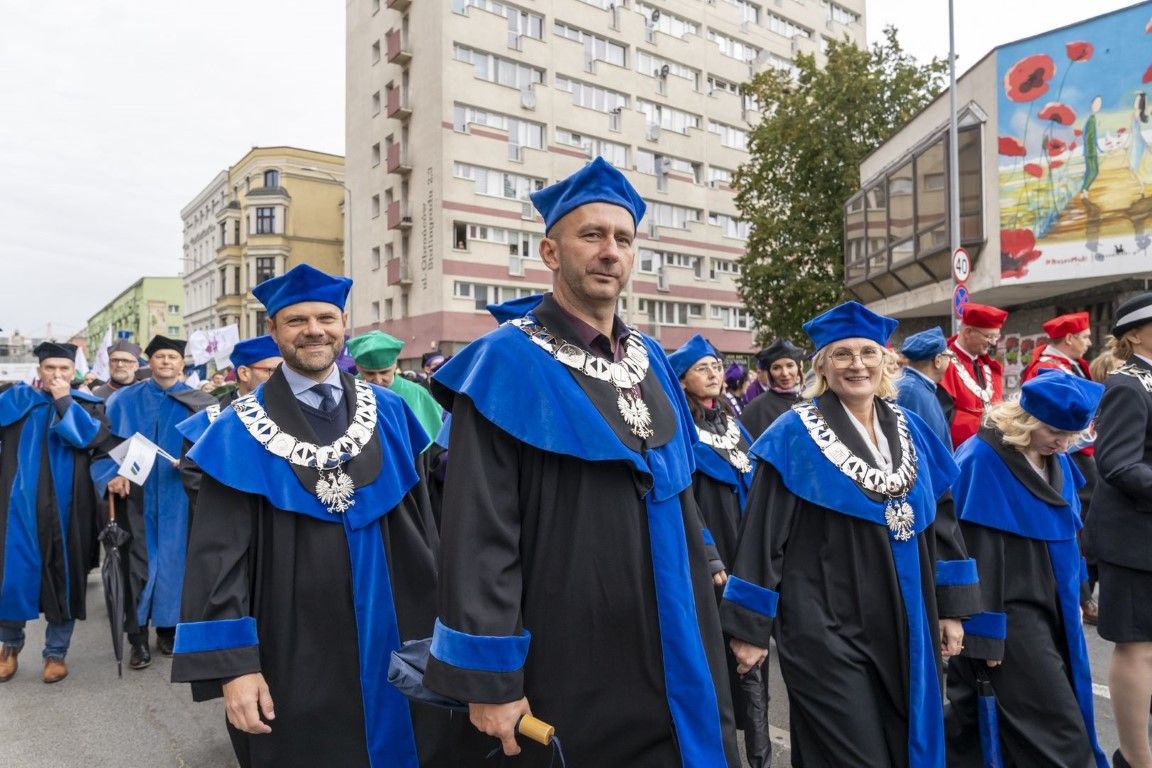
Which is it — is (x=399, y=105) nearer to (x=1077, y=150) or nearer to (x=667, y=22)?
(x=667, y=22)

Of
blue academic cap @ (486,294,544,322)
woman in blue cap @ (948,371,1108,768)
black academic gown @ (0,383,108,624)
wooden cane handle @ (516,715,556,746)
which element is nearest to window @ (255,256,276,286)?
black academic gown @ (0,383,108,624)

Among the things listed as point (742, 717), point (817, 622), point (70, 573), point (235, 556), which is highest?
point (235, 556)

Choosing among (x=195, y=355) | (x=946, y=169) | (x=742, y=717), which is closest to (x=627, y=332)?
(x=742, y=717)

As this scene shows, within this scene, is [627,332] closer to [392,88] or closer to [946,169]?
[946,169]

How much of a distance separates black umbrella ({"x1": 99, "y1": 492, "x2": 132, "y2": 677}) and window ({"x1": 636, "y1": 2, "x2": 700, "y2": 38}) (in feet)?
138

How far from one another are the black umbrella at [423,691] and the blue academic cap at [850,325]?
2.01 meters

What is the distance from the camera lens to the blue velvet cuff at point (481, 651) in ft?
7.47

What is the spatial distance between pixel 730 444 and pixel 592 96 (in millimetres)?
38036

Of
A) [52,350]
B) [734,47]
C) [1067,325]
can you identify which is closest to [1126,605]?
[1067,325]

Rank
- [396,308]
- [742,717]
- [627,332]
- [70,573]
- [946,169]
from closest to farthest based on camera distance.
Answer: [627,332], [742,717], [70,573], [946,169], [396,308]

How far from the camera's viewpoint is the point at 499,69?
37.3 meters

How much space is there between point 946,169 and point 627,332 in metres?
19.2

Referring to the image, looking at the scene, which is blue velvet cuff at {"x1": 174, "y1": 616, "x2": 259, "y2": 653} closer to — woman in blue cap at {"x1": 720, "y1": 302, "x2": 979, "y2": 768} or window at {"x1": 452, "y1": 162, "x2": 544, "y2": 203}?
woman in blue cap at {"x1": 720, "y1": 302, "x2": 979, "y2": 768}

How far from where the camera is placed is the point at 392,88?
39000mm
